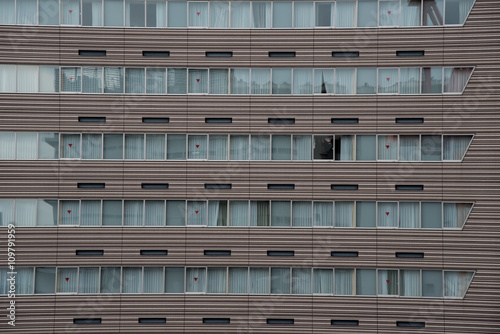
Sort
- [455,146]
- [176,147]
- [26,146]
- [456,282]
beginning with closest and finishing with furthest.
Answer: [456,282], [455,146], [26,146], [176,147]

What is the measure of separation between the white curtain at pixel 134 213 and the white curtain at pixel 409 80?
12.2 metres

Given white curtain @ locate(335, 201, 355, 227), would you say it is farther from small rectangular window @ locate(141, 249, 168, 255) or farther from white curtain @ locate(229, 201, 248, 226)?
small rectangular window @ locate(141, 249, 168, 255)

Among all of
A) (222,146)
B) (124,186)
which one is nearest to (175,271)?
(124,186)

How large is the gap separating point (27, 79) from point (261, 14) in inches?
407

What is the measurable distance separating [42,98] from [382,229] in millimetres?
15403

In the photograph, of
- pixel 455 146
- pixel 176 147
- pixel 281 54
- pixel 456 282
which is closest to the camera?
pixel 456 282

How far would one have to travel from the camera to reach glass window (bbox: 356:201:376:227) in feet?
65.5

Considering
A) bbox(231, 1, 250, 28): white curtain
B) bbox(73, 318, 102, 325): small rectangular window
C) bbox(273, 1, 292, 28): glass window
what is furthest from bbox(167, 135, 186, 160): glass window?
bbox(73, 318, 102, 325): small rectangular window

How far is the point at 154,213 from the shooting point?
20.1 metres

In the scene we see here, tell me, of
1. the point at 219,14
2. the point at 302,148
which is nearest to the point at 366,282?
the point at 302,148

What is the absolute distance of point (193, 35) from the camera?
20.0 meters

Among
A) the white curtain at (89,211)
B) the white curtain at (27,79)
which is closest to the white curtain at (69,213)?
the white curtain at (89,211)

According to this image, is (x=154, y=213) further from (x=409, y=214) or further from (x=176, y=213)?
(x=409, y=214)

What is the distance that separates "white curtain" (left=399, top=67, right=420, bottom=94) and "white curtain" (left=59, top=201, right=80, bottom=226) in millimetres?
14648
